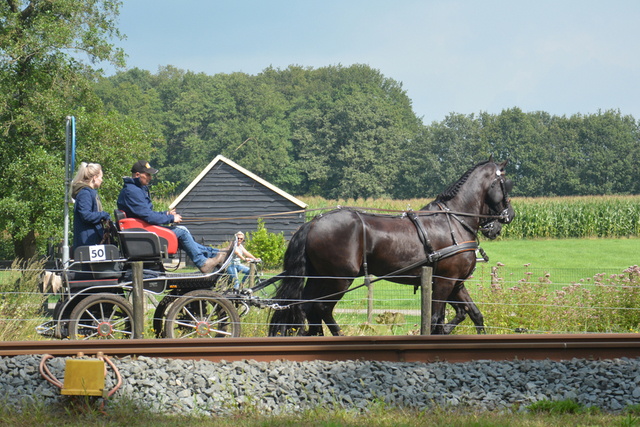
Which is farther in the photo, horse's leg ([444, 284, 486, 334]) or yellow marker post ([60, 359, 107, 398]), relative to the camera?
horse's leg ([444, 284, 486, 334])

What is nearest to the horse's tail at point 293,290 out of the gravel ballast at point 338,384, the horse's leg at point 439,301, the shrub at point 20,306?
the gravel ballast at point 338,384

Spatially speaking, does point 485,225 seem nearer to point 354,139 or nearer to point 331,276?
point 331,276

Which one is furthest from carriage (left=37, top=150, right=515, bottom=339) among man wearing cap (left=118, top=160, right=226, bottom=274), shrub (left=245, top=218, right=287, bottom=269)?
shrub (left=245, top=218, right=287, bottom=269)

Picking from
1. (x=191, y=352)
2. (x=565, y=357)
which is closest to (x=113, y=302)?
(x=191, y=352)

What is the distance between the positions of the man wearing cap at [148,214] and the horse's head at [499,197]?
3530 millimetres

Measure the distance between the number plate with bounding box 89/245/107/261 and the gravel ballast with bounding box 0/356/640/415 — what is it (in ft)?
3.94

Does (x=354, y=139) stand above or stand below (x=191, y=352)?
above

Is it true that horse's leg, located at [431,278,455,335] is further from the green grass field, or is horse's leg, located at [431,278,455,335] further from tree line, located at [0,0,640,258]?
tree line, located at [0,0,640,258]

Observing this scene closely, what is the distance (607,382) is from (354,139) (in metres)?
58.1

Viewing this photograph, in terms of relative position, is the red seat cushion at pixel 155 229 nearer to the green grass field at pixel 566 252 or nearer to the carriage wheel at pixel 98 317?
the carriage wheel at pixel 98 317

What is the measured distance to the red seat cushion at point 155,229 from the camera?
598cm

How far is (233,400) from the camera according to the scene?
450 centimetres

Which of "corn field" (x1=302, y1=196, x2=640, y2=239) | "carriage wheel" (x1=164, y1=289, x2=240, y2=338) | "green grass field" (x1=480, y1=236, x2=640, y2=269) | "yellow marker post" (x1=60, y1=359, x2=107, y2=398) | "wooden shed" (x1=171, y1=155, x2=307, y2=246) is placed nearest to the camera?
"yellow marker post" (x1=60, y1=359, x2=107, y2=398)

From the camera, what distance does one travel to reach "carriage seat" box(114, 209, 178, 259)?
5.83 m
